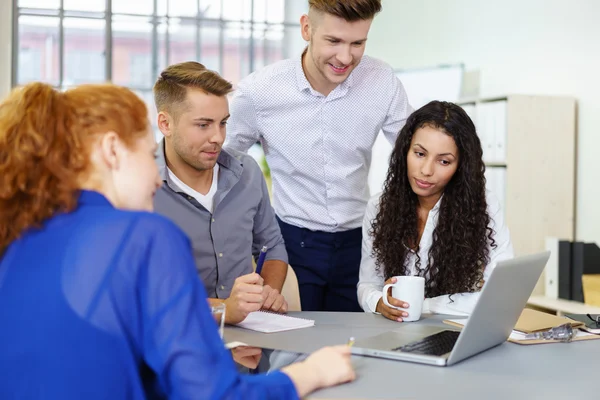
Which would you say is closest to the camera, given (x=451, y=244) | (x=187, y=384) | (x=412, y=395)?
(x=187, y=384)

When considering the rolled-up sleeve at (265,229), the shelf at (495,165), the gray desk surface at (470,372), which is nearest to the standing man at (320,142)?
the rolled-up sleeve at (265,229)

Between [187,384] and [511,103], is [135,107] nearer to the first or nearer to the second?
[187,384]

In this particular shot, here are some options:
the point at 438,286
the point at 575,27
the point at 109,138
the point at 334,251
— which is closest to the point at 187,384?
the point at 109,138

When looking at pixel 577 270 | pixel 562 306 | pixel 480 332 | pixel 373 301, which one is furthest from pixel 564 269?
pixel 480 332

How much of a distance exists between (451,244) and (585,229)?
2468 mm

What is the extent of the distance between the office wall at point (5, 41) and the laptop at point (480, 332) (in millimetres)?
4213

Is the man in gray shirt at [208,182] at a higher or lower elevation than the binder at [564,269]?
higher

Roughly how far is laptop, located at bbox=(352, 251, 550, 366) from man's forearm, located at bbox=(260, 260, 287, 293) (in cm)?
62

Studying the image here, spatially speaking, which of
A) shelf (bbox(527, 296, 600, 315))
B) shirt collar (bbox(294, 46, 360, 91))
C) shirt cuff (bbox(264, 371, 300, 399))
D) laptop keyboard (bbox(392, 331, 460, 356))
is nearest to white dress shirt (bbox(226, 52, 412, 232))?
shirt collar (bbox(294, 46, 360, 91))

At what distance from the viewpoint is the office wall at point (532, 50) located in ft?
13.5

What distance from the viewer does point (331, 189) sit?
8.09 feet

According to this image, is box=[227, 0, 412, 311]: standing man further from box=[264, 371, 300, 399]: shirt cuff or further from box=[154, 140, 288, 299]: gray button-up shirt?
box=[264, 371, 300, 399]: shirt cuff

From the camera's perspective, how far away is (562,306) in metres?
3.81

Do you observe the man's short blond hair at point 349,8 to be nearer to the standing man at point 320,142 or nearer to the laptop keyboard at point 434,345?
the standing man at point 320,142
